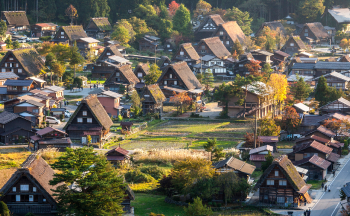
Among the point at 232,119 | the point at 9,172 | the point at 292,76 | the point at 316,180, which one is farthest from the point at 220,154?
the point at 292,76

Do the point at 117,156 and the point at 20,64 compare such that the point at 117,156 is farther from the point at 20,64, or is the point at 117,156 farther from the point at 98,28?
the point at 98,28

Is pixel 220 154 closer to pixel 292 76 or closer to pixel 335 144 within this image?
pixel 335 144

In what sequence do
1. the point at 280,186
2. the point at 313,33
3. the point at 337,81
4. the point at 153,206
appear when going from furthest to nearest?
the point at 313,33, the point at 337,81, the point at 280,186, the point at 153,206

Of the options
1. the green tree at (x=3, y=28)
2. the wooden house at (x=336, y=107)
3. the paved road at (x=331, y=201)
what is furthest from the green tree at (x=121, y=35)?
the paved road at (x=331, y=201)

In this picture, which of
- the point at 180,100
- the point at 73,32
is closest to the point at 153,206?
the point at 180,100

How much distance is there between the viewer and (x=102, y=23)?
296 ft

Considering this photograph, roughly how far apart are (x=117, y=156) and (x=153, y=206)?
8.46 metres

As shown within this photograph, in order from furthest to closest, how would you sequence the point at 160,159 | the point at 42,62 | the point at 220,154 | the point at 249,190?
the point at 42,62
the point at 160,159
the point at 220,154
the point at 249,190

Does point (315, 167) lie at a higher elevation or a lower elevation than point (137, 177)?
higher

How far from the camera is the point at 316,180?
130 feet

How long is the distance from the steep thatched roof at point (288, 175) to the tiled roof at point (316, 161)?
4213mm

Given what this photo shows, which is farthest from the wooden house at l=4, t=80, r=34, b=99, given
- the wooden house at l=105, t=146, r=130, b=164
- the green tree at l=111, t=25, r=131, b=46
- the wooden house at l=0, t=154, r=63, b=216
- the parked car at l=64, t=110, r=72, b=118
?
the wooden house at l=0, t=154, r=63, b=216

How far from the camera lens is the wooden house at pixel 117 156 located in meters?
41.9

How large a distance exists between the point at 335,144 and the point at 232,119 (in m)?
13.5
